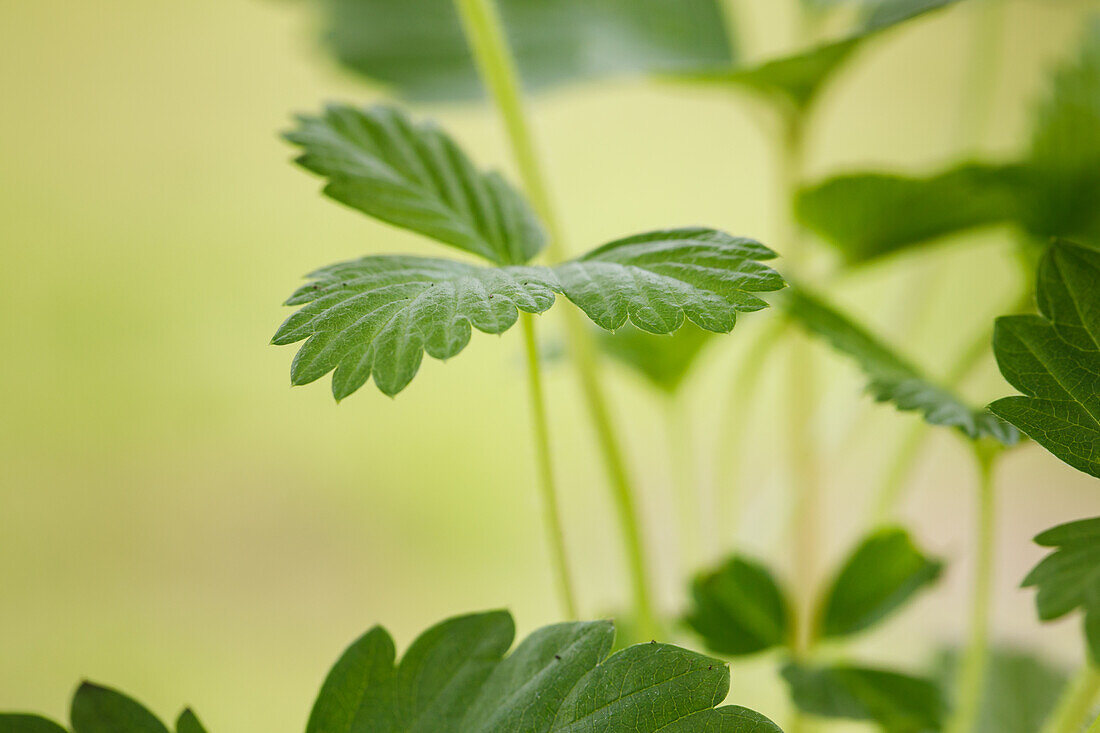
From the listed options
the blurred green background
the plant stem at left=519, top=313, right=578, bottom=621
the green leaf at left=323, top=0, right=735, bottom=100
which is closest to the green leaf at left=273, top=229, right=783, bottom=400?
the plant stem at left=519, top=313, right=578, bottom=621

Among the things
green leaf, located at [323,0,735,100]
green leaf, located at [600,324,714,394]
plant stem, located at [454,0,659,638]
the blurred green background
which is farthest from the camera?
the blurred green background

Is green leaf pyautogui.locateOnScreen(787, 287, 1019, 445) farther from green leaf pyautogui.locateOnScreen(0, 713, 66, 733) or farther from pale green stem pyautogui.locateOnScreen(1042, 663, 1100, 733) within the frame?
green leaf pyautogui.locateOnScreen(0, 713, 66, 733)

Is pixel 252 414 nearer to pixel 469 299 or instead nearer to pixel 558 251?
pixel 558 251

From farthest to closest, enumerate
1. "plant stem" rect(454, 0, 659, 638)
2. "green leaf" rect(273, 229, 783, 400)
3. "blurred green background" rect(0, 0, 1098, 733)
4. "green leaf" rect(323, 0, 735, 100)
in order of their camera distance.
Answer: "blurred green background" rect(0, 0, 1098, 733) → "green leaf" rect(323, 0, 735, 100) → "plant stem" rect(454, 0, 659, 638) → "green leaf" rect(273, 229, 783, 400)

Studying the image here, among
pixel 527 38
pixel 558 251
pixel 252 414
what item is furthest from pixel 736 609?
pixel 252 414

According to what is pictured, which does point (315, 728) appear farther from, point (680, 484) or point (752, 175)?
point (752, 175)

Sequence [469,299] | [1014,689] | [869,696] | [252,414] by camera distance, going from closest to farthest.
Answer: [469,299], [869,696], [1014,689], [252,414]

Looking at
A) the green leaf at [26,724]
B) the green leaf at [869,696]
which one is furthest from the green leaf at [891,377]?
the green leaf at [26,724]
